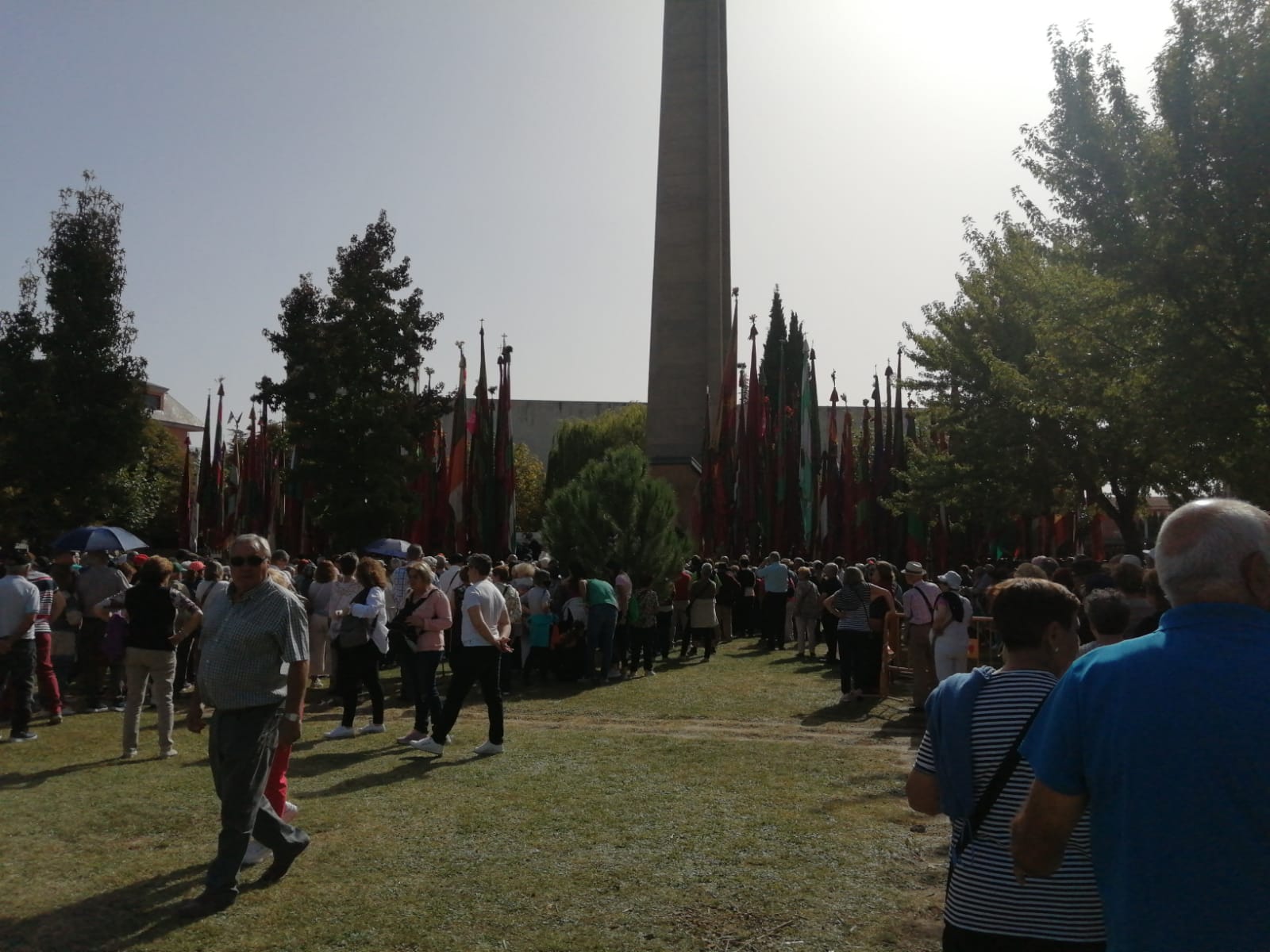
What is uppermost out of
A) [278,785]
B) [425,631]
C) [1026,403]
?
[1026,403]

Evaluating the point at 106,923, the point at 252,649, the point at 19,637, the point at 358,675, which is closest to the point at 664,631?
the point at 358,675

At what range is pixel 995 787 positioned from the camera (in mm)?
2955

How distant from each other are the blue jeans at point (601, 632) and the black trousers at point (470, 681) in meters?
5.09

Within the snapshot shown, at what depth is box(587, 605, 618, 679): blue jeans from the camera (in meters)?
14.6

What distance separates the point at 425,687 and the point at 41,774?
3020mm

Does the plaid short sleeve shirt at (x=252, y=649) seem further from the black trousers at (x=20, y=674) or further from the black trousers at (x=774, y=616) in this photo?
the black trousers at (x=774, y=616)

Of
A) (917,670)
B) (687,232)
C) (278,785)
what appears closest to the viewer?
(278,785)

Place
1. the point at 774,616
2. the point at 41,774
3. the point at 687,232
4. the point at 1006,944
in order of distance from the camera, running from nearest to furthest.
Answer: the point at 1006,944 < the point at 41,774 < the point at 774,616 < the point at 687,232

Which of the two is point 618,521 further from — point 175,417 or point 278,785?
point 175,417

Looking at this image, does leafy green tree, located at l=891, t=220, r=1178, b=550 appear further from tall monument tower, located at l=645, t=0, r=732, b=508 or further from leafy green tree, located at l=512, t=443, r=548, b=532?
leafy green tree, located at l=512, t=443, r=548, b=532

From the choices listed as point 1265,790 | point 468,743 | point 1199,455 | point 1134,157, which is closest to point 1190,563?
point 1265,790

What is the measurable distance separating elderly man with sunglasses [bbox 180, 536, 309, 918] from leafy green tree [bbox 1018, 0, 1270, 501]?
10.0 meters

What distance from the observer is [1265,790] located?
6.70 ft

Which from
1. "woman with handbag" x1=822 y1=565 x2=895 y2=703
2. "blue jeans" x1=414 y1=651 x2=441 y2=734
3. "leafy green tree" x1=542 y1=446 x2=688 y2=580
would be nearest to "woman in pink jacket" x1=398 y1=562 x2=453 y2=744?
"blue jeans" x1=414 y1=651 x2=441 y2=734
